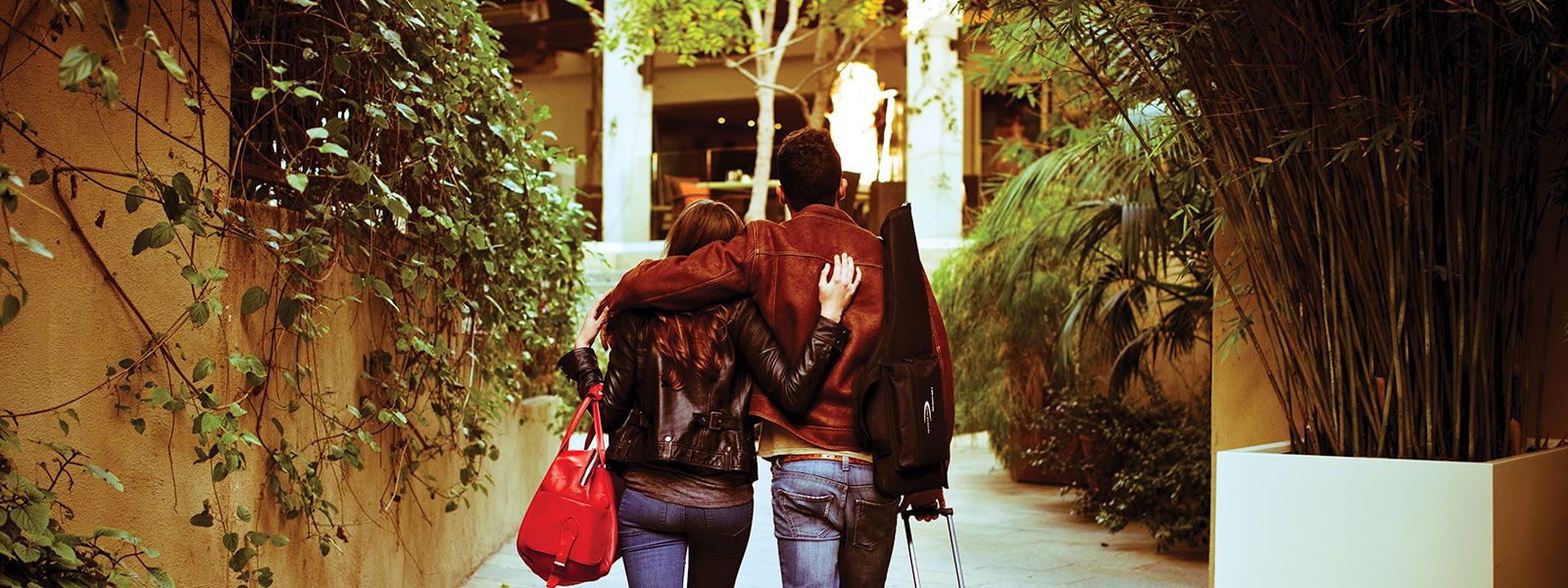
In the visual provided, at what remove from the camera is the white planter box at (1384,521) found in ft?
10.5

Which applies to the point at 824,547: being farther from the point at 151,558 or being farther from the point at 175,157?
the point at 175,157

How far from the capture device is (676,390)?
3.12 meters

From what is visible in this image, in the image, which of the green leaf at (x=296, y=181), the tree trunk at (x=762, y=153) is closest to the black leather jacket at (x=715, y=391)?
the green leaf at (x=296, y=181)

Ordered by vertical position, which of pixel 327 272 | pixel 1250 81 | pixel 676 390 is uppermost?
pixel 1250 81

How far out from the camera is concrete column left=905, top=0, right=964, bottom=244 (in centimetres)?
1883

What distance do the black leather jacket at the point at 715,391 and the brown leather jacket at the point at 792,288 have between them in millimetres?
38

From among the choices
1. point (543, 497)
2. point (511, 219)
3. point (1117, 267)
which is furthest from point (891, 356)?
point (1117, 267)

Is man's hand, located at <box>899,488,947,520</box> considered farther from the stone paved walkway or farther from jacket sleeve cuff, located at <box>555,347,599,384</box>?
the stone paved walkway

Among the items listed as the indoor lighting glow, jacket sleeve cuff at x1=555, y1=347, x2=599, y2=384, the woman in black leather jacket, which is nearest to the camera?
the woman in black leather jacket

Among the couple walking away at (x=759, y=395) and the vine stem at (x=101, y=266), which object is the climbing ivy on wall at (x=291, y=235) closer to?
the vine stem at (x=101, y=266)

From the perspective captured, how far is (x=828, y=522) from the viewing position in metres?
3.04

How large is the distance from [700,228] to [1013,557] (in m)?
4.49

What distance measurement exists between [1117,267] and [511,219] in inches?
163

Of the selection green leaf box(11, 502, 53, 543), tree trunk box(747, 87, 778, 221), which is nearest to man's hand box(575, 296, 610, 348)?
green leaf box(11, 502, 53, 543)
